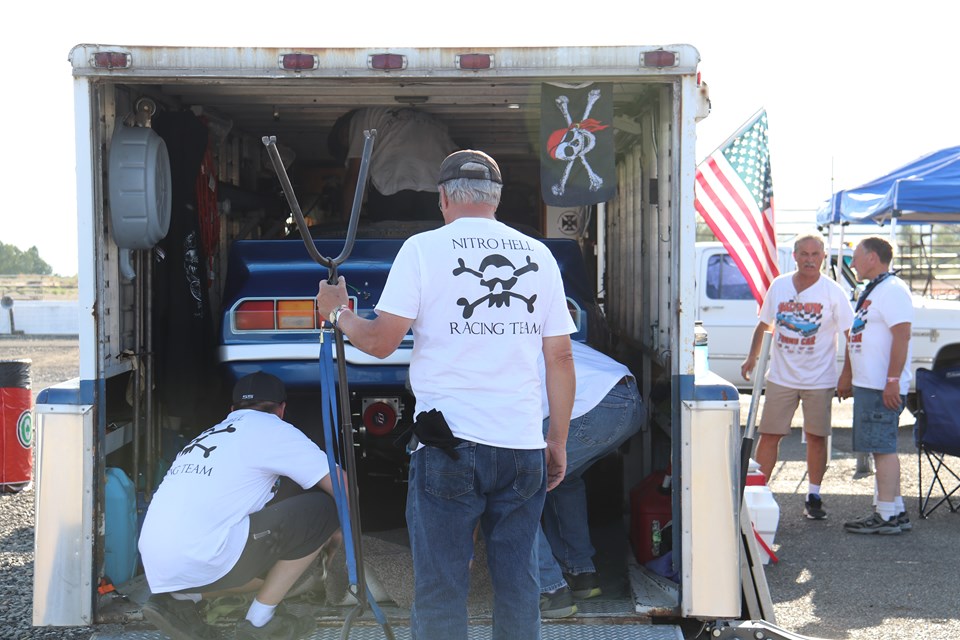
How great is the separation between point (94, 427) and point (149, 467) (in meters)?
0.91

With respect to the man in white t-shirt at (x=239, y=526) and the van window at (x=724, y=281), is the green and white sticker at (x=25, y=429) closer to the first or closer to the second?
the man in white t-shirt at (x=239, y=526)

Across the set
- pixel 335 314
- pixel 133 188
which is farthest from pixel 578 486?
pixel 133 188

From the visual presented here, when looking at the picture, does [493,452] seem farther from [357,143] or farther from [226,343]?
[357,143]

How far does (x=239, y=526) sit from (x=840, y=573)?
3.57 m

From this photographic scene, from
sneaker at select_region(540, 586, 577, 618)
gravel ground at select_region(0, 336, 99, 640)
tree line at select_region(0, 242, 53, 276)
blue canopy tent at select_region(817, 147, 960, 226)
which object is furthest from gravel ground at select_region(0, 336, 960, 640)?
tree line at select_region(0, 242, 53, 276)

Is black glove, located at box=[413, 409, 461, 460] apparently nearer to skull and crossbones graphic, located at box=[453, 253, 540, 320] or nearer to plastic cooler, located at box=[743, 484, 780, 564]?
skull and crossbones graphic, located at box=[453, 253, 540, 320]

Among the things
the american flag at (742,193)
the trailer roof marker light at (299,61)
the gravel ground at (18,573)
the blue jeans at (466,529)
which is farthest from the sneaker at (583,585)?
the american flag at (742,193)

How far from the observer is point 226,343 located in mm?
5062

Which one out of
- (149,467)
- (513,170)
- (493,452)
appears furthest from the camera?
(513,170)

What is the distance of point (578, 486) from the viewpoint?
4559 millimetres

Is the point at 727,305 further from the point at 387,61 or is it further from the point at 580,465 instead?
the point at 387,61

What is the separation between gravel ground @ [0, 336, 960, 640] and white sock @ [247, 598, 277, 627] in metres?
0.54

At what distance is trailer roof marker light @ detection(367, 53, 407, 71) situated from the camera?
3877 millimetres

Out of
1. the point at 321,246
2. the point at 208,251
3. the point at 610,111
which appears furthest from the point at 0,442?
the point at 610,111
